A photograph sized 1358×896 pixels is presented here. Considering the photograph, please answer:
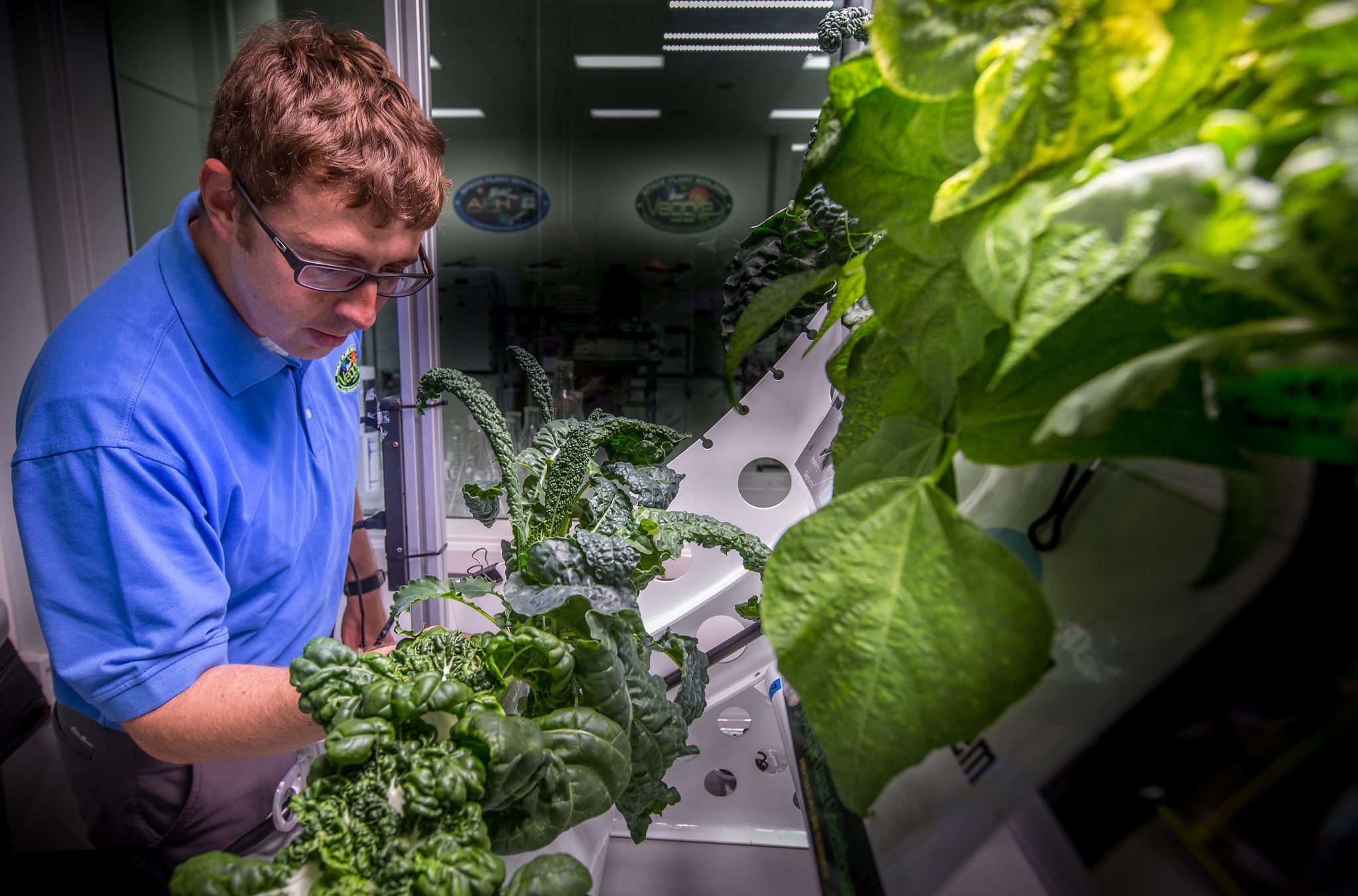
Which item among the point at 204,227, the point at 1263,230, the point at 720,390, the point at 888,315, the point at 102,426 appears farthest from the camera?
the point at 720,390

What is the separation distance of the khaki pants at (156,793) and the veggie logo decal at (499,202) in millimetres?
1639

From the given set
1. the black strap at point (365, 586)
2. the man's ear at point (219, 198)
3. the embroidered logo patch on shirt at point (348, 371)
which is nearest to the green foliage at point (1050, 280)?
the man's ear at point (219, 198)

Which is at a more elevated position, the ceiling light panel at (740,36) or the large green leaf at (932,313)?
the ceiling light panel at (740,36)

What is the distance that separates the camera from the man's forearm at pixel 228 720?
0.68 m

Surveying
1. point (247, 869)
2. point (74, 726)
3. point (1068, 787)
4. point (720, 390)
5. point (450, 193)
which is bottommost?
point (74, 726)

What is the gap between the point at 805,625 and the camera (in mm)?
279

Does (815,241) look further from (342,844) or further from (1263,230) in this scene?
(342,844)

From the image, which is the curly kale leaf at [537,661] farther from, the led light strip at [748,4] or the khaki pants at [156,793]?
the led light strip at [748,4]

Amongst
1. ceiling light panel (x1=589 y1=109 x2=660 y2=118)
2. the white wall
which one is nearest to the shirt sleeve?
the white wall

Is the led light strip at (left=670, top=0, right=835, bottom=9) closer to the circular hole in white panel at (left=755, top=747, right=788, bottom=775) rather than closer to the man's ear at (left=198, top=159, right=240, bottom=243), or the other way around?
the man's ear at (left=198, top=159, right=240, bottom=243)

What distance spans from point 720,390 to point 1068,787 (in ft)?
5.72

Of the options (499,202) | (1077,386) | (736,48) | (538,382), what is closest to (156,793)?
(538,382)

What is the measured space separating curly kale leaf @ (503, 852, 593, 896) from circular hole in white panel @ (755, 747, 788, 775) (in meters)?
0.43

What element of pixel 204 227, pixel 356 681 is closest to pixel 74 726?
pixel 204 227
